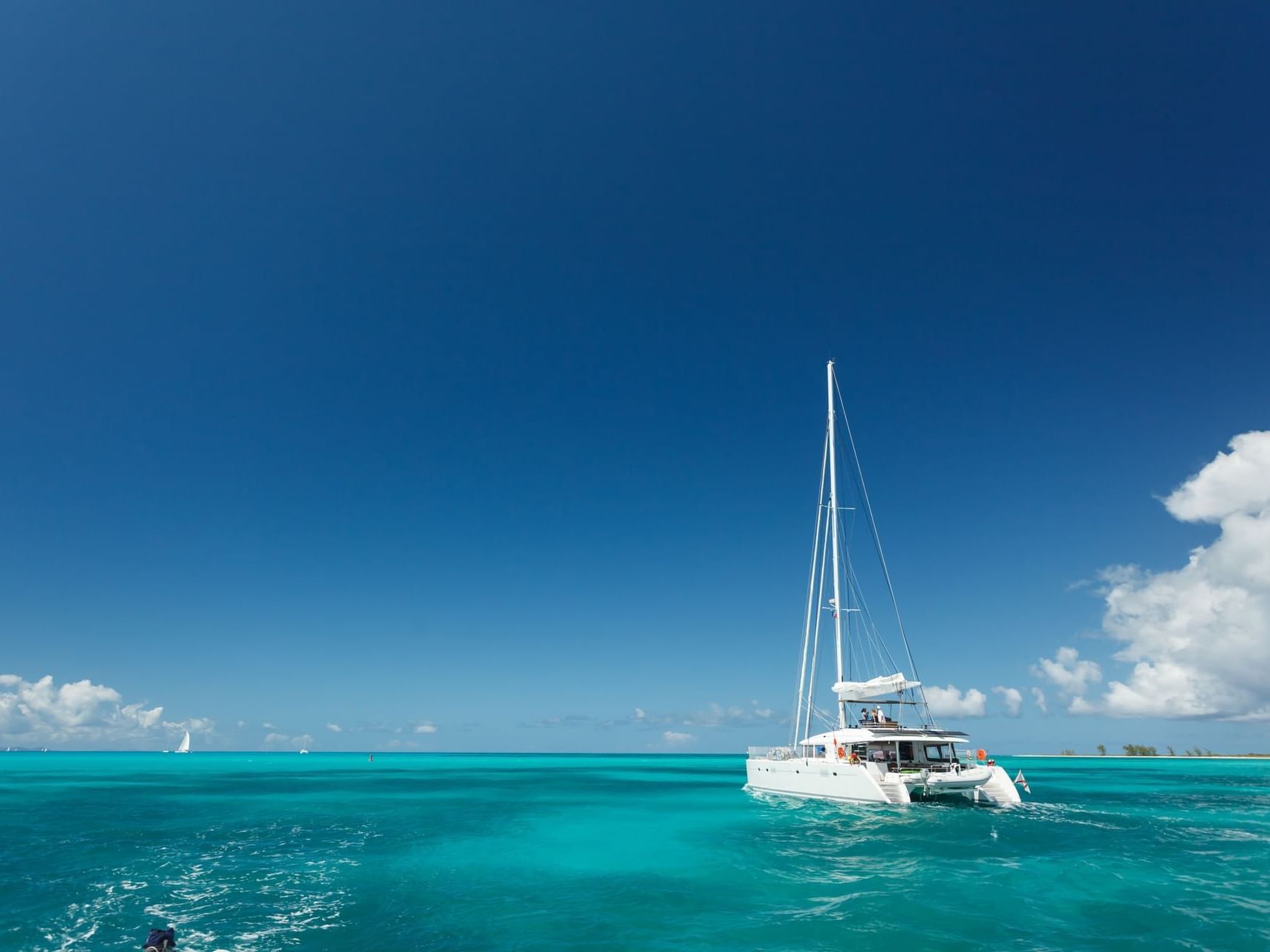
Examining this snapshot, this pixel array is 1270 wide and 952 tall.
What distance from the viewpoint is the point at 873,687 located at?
142ft

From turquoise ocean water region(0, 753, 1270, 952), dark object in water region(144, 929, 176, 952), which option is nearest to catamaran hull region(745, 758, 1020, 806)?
turquoise ocean water region(0, 753, 1270, 952)

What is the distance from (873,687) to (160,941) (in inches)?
1463

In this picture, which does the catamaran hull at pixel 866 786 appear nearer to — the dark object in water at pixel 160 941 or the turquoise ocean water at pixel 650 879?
the turquoise ocean water at pixel 650 879

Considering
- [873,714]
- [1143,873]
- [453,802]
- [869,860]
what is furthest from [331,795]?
[1143,873]

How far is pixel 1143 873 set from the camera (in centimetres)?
2400

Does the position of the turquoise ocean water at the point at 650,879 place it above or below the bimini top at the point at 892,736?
below

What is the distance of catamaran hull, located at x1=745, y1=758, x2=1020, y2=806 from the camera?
120 ft

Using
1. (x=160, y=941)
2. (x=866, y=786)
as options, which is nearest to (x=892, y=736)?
(x=866, y=786)

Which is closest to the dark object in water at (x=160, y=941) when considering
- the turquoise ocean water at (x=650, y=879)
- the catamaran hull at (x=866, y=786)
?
the turquoise ocean water at (x=650, y=879)

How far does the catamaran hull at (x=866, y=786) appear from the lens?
36500 millimetres

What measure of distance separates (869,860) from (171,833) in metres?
33.5

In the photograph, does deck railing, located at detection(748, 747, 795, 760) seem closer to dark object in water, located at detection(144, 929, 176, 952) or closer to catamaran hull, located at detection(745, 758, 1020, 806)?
catamaran hull, located at detection(745, 758, 1020, 806)

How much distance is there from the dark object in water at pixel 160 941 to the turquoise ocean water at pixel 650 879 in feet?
3.11

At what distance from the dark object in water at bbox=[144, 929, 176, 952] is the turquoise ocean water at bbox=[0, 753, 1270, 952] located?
0.95 meters
